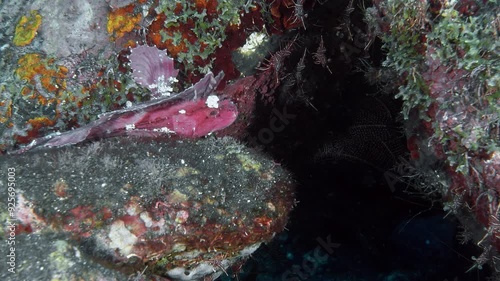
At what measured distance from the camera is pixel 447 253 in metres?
4.48

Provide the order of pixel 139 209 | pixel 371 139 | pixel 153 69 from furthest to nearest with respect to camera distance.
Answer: pixel 371 139
pixel 153 69
pixel 139 209

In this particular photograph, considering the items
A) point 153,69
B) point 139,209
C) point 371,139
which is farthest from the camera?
point 371,139

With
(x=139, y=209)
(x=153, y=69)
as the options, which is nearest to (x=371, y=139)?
(x=153, y=69)

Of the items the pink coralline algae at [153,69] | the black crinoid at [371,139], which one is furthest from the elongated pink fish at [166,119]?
the black crinoid at [371,139]

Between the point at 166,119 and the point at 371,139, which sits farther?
the point at 371,139

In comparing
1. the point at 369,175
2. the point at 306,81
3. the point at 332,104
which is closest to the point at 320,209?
the point at 369,175

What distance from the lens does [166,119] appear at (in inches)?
114

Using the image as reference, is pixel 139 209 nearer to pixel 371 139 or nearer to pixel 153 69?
pixel 153 69

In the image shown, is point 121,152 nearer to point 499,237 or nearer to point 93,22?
point 93,22

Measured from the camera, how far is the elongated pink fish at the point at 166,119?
2.65m

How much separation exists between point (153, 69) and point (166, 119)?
16.3 inches

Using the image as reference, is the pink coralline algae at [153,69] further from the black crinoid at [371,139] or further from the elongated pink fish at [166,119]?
the black crinoid at [371,139]

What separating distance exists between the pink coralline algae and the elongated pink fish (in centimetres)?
14

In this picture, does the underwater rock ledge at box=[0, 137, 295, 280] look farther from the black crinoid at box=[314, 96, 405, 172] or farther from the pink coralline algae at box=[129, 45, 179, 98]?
the black crinoid at box=[314, 96, 405, 172]
